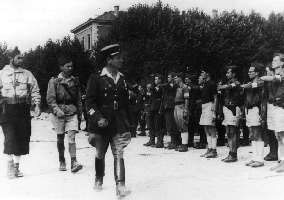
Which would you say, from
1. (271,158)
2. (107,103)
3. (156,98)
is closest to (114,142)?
(107,103)

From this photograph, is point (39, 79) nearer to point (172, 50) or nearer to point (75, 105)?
point (172, 50)

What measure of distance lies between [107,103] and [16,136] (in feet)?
8.10

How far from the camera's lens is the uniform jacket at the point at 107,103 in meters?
6.92

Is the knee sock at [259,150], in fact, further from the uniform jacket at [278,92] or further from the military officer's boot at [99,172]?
the military officer's boot at [99,172]

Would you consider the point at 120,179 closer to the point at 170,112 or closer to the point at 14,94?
the point at 14,94

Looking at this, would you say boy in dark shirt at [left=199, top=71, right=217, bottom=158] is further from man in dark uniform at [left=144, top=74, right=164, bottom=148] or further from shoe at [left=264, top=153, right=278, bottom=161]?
man in dark uniform at [left=144, top=74, right=164, bottom=148]

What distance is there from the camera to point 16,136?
8.57m

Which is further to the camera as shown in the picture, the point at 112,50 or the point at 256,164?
the point at 256,164

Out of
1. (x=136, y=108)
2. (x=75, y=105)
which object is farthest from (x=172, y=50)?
(x=75, y=105)

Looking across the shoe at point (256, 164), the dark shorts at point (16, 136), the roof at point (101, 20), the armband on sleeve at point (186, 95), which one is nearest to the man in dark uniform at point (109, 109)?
the dark shorts at point (16, 136)

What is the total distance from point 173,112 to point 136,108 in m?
4.39

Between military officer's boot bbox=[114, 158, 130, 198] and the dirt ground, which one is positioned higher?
military officer's boot bbox=[114, 158, 130, 198]

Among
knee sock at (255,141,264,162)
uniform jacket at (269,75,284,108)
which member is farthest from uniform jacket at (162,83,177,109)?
uniform jacket at (269,75,284,108)

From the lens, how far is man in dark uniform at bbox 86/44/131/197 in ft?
22.7
